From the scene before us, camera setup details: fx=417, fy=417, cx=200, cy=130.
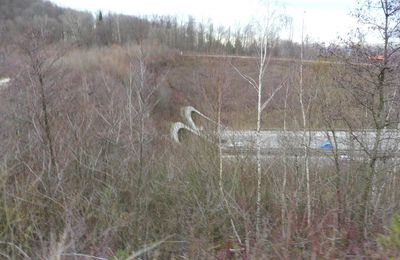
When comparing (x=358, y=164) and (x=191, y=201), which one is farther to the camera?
(x=191, y=201)

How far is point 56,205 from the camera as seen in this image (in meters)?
9.05

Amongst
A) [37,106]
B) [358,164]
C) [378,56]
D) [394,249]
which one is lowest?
[358,164]

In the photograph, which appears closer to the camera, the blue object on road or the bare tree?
the bare tree

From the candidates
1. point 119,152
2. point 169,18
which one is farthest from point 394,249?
point 169,18

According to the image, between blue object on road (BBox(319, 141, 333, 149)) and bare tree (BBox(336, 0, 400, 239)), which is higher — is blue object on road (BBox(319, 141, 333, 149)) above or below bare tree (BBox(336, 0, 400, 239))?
below

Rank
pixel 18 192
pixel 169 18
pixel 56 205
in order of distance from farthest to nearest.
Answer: pixel 169 18 → pixel 56 205 → pixel 18 192

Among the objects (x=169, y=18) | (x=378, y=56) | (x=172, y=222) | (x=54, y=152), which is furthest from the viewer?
(x=169, y=18)

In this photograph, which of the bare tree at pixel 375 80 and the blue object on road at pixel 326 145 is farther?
the blue object on road at pixel 326 145

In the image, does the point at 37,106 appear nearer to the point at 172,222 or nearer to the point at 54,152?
the point at 54,152

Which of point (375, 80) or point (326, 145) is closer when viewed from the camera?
point (375, 80)

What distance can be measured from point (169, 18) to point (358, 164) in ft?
197

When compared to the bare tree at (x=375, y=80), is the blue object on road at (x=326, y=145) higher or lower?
lower

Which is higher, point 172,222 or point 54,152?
point 54,152

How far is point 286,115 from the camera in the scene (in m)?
12.4
